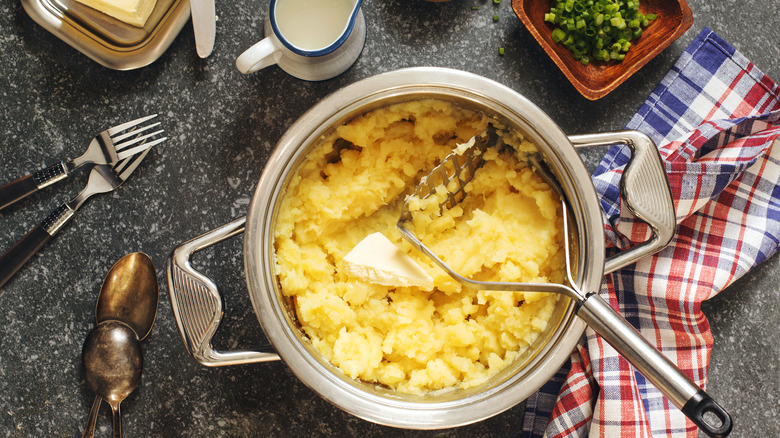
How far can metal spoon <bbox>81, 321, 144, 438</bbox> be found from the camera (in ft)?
4.66

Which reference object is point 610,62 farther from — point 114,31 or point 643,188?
point 114,31

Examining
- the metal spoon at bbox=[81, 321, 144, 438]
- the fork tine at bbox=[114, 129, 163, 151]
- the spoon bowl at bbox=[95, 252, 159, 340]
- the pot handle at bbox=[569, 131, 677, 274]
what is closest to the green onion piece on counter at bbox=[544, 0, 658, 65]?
the pot handle at bbox=[569, 131, 677, 274]

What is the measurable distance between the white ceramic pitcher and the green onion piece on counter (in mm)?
495

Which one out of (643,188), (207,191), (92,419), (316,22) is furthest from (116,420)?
(643,188)

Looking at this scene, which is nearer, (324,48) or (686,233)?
(324,48)

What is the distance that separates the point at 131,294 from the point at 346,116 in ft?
2.43

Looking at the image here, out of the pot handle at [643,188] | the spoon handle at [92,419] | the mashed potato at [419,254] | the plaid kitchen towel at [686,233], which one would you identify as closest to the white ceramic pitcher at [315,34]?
the mashed potato at [419,254]

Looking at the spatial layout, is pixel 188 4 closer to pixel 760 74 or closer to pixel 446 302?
pixel 446 302

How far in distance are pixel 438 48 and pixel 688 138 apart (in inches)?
26.4

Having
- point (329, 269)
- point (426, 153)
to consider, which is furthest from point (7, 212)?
point (426, 153)

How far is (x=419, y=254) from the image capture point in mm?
1344

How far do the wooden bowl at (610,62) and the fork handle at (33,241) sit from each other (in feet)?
4.16

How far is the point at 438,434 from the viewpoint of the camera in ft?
4.91

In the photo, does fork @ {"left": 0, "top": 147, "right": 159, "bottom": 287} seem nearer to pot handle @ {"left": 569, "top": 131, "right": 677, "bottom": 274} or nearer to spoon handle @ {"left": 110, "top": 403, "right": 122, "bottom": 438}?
spoon handle @ {"left": 110, "top": 403, "right": 122, "bottom": 438}
